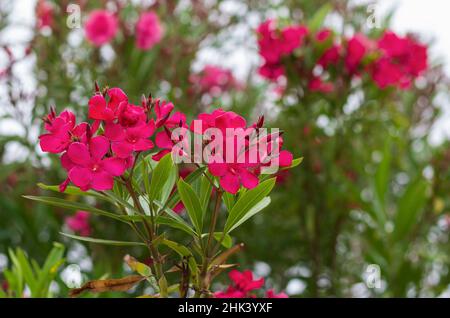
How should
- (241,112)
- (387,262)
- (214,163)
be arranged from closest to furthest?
(214,163) → (387,262) → (241,112)

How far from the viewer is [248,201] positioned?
764 mm

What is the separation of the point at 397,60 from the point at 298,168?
406 millimetres

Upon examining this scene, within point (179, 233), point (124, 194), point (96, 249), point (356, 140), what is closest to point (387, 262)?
point (356, 140)

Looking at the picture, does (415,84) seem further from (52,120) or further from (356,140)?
(52,120)

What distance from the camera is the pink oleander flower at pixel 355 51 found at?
180cm

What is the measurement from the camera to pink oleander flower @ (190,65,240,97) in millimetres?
2359

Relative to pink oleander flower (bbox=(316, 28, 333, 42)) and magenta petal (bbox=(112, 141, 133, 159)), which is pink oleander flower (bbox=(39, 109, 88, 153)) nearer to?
magenta petal (bbox=(112, 141, 133, 159))

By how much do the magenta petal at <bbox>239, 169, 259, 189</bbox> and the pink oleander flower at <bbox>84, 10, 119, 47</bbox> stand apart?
155cm

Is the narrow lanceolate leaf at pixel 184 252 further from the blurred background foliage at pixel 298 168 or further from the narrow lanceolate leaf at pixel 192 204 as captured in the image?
the blurred background foliage at pixel 298 168

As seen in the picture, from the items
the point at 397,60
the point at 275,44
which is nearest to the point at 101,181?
the point at 275,44

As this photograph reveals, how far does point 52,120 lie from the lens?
2.40 feet

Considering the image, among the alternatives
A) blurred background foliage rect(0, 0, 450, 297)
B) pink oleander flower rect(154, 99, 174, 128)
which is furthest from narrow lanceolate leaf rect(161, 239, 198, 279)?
blurred background foliage rect(0, 0, 450, 297)

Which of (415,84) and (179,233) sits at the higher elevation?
(415,84)
